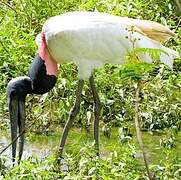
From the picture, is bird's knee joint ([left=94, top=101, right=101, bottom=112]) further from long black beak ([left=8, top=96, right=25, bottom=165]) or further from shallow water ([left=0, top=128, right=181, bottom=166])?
long black beak ([left=8, top=96, right=25, bottom=165])

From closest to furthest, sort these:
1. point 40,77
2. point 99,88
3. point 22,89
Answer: point 22,89
point 40,77
point 99,88

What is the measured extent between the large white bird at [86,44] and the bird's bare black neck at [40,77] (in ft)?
0.19

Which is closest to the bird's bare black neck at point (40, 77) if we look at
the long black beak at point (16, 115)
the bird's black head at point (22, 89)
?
the bird's black head at point (22, 89)

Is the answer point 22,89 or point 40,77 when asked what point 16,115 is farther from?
point 40,77

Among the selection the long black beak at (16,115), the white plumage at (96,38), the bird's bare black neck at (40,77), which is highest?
the white plumage at (96,38)

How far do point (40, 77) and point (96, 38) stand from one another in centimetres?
67

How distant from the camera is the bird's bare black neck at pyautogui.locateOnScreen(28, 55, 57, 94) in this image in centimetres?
575

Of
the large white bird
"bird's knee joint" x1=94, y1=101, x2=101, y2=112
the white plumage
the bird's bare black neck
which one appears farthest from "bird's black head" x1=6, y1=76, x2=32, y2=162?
"bird's knee joint" x1=94, y1=101, x2=101, y2=112

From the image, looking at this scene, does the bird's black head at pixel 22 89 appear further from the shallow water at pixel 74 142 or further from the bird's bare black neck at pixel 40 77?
the shallow water at pixel 74 142

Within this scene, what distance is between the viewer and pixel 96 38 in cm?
532

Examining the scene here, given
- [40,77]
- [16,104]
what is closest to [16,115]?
[16,104]

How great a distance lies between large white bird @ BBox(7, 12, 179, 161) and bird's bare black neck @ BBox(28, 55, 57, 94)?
0.06 metres

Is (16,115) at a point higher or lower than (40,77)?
lower

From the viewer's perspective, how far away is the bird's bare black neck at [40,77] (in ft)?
18.9
